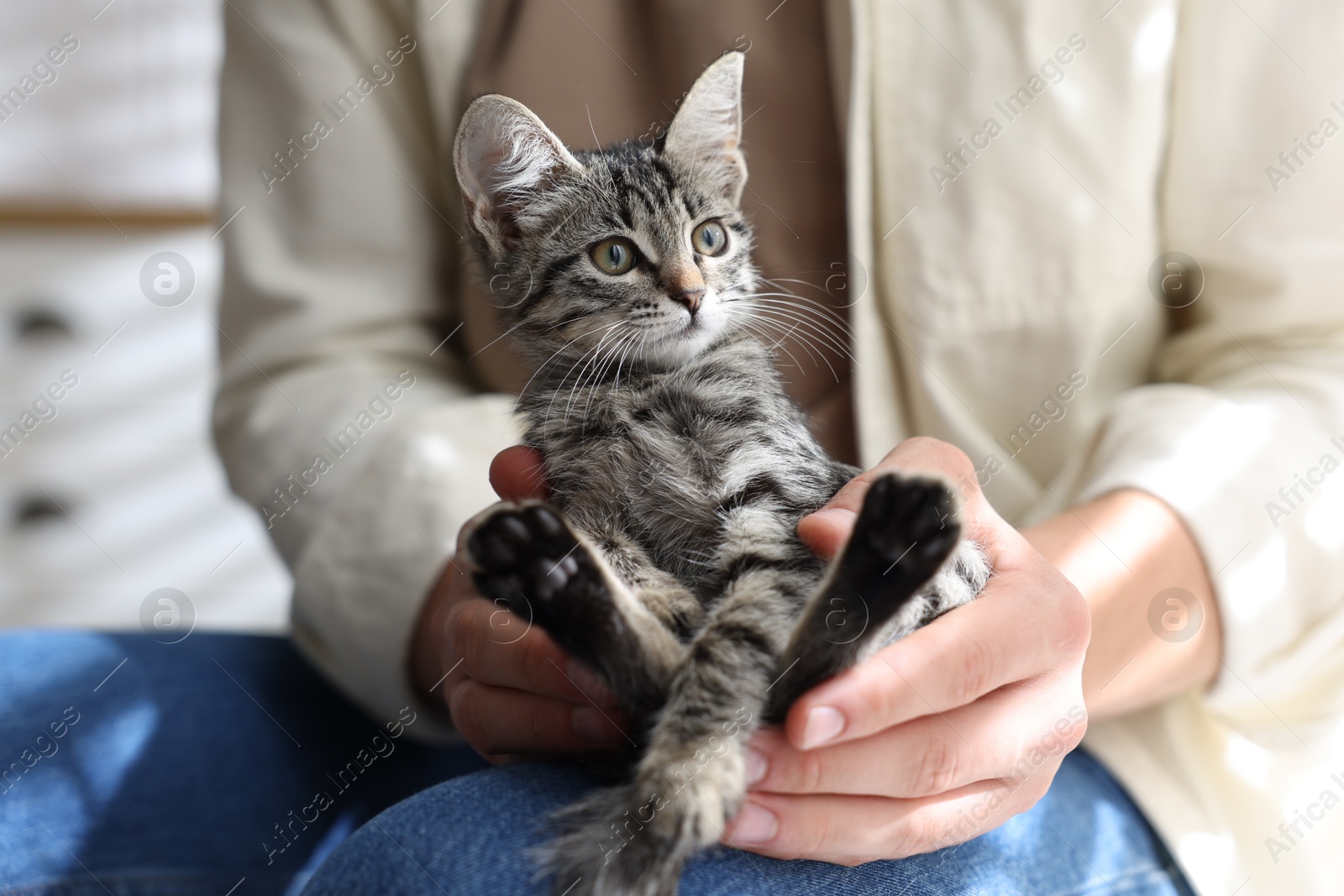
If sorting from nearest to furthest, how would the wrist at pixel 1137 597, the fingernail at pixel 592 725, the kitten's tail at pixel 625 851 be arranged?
the kitten's tail at pixel 625 851
the fingernail at pixel 592 725
the wrist at pixel 1137 597

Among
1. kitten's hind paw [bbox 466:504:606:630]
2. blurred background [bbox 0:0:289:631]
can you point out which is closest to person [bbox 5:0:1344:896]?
kitten's hind paw [bbox 466:504:606:630]

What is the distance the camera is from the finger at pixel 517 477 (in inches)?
34.4

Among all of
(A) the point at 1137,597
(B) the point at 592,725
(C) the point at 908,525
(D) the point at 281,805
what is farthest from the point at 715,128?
(D) the point at 281,805

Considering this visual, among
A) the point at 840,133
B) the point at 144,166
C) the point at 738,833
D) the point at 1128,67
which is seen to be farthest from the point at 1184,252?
the point at 144,166

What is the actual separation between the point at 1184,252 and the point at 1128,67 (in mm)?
290

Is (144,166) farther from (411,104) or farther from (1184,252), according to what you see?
(1184,252)

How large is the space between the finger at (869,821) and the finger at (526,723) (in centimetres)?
14

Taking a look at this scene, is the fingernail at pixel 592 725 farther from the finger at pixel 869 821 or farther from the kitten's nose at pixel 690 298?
the kitten's nose at pixel 690 298

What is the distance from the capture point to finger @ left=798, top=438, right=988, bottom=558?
715 millimetres

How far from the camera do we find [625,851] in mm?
631

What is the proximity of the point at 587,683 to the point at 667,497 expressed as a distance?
0.63 ft

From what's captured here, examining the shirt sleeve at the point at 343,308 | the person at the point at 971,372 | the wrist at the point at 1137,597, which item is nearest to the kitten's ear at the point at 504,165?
the person at the point at 971,372

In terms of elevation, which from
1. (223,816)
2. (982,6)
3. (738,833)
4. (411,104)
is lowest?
(223,816)

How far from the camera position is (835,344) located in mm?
1165
